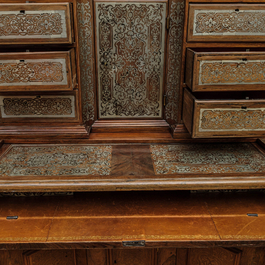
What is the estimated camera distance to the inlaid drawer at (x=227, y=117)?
1537mm

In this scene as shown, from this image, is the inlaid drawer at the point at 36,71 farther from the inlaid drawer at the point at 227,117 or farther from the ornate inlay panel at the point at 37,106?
the inlaid drawer at the point at 227,117

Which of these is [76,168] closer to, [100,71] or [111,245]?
[111,245]

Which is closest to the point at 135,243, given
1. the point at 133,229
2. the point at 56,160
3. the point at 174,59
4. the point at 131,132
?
the point at 133,229

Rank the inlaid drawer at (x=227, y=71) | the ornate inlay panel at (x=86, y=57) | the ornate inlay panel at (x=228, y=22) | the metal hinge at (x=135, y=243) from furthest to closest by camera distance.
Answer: the ornate inlay panel at (x=86, y=57) < the ornate inlay panel at (x=228, y=22) < the inlaid drawer at (x=227, y=71) < the metal hinge at (x=135, y=243)

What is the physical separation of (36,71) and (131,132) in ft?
2.19

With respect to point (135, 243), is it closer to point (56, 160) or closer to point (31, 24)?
point (56, 160)

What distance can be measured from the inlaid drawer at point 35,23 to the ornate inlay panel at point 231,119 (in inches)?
32.1

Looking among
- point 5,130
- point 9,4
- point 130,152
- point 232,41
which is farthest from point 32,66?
point 232,41

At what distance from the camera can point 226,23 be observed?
1597 mm

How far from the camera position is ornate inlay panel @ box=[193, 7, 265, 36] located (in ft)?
5.19

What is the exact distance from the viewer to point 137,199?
1.64m

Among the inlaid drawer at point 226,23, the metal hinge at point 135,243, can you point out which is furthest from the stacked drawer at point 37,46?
the metal hinge at point 135,243

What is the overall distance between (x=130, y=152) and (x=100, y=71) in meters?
0.51

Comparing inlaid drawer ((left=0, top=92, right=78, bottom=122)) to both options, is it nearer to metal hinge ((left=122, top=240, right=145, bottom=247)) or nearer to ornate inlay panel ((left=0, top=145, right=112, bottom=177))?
ornate inlay panel ((left=0, top=145, right=112, bottom=177))
